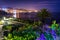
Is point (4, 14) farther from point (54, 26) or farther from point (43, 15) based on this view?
point (54, 26)

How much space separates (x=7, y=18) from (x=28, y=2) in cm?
39

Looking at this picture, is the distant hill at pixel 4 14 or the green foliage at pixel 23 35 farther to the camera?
the distant hill at pixel 4 14

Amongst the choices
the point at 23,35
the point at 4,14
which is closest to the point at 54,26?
the point at 23,35

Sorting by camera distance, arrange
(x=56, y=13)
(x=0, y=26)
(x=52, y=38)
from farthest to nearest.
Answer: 1. (x=56, y=13)
2. (x=0, y=26)
3. (x=52, y=38)

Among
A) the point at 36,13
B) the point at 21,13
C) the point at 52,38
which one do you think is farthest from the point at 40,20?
the point at 52,38

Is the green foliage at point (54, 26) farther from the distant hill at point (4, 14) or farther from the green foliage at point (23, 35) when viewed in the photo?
the distant hill at point (4, 14)

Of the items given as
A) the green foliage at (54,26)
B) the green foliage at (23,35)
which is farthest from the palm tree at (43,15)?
the green foliage at (23,35)

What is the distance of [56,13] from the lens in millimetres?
2225

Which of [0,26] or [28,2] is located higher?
[28,2]

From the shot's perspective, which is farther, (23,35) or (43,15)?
(43,15)

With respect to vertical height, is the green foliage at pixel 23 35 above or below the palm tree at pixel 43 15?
below

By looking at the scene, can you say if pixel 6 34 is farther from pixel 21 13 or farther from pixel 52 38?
pixel 52 38

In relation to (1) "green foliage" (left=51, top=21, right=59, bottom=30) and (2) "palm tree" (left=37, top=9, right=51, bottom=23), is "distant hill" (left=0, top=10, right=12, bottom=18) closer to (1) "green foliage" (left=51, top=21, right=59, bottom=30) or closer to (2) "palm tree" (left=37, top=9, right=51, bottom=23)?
(2) "palm tree" (left=37, top=9, right=51, bottom=23)

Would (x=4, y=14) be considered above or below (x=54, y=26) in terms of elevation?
above
